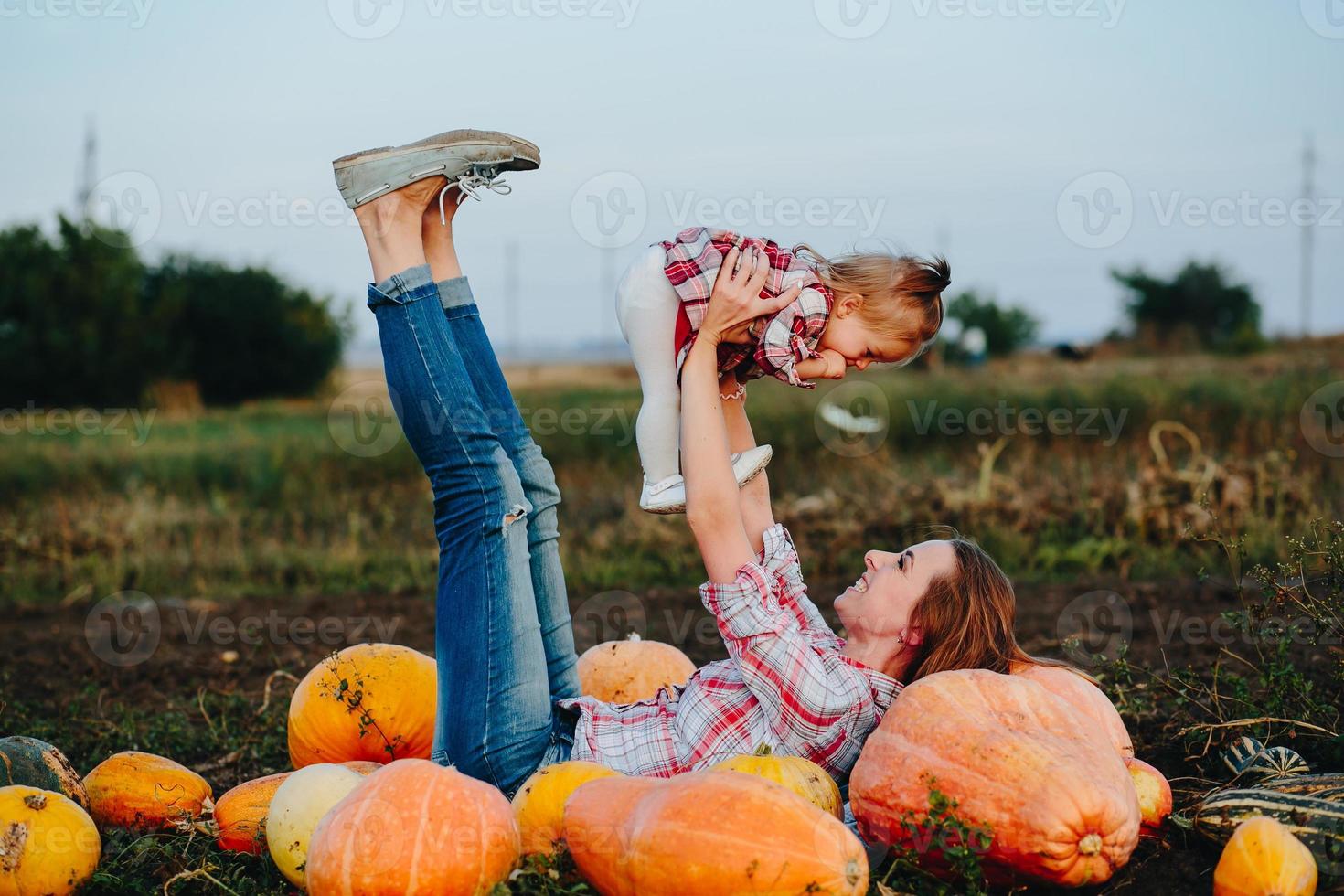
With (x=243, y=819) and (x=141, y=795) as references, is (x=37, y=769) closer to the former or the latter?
(x=141, y=795)

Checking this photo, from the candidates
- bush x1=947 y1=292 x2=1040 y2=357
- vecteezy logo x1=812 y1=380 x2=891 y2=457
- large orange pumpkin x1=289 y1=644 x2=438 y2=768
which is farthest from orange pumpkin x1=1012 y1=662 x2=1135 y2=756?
bush x1=947 y1=292 x2=1040 y2=357

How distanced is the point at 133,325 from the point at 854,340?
2335 centimetres

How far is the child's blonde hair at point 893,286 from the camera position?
3.36m

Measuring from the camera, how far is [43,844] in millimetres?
2396

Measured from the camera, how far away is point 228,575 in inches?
301

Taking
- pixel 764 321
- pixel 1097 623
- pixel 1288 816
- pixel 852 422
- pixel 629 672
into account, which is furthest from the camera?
pixel 852 422

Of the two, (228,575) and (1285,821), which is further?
(228,575)

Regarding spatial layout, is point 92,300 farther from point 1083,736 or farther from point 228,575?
point 1083,736

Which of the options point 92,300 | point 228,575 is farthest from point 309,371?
point 228,575

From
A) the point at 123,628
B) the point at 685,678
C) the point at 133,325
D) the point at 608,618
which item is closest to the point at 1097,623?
the point at 608,618

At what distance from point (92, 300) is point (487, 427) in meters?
23.1

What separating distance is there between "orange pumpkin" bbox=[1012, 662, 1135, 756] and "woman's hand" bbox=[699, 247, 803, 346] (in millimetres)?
1123

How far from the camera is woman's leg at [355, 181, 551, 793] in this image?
2.79 metres

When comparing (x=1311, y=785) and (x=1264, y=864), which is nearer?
(x=1264, y=864)
